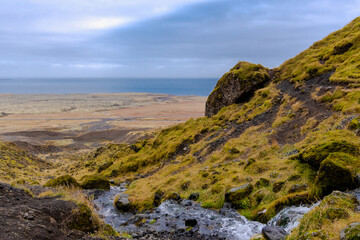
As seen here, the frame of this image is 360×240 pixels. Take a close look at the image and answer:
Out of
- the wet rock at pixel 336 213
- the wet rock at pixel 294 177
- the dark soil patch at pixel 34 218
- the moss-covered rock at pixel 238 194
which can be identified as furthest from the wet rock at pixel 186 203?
the wet rock at pixel 336 213

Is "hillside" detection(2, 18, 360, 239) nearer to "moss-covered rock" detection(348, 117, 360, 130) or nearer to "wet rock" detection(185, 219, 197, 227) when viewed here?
"moss-covered rock" detection(348, 117, 360, 130)

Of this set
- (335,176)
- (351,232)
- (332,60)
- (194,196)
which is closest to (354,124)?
(335,176)

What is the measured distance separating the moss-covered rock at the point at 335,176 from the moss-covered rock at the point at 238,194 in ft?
11.6

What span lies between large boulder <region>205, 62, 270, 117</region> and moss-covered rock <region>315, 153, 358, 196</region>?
21.0 metres

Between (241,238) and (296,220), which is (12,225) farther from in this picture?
(296,220)

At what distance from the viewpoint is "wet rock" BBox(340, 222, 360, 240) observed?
5.19m

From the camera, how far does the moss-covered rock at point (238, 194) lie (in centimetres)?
1264

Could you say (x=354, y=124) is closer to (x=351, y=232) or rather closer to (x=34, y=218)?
(x=351, y=232)

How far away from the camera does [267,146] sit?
1806 cm

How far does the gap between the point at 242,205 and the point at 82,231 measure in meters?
7.25

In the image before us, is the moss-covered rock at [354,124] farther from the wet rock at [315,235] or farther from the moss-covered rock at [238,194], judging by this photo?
the wet rock at [315,235]

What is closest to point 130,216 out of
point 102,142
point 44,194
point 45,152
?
point 44,194

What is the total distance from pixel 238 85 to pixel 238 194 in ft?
66.8

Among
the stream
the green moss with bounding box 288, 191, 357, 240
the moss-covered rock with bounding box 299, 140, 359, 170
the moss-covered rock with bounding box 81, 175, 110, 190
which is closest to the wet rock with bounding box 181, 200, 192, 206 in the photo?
the stream
